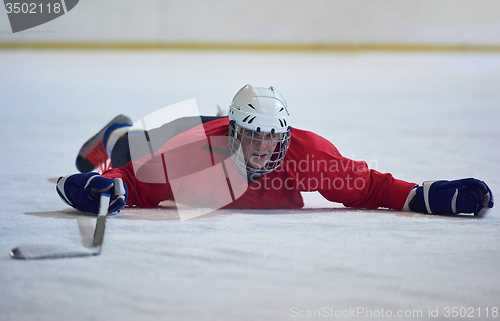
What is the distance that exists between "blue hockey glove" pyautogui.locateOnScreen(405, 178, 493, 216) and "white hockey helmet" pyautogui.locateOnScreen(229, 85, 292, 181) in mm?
579

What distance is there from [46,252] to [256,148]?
0.79 m

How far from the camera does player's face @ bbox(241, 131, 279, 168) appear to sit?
5.71 feet

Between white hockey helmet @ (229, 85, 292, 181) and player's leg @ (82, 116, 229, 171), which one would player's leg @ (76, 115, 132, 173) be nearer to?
player's leg @ (82, 116, 229, 171)

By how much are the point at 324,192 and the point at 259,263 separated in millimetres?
735

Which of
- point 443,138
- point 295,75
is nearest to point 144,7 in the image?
point 295,75

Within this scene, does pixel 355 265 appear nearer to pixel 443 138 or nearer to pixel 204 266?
pixel 204 266

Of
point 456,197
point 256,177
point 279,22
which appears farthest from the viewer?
point 279,22

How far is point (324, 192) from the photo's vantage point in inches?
76.5

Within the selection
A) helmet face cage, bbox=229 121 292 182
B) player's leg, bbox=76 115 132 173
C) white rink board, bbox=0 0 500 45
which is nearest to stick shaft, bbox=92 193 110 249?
helmet face cage, bbox=229 121 292 182

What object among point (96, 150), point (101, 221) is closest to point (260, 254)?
point (101, 221)

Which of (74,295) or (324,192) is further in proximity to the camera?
(324,192)

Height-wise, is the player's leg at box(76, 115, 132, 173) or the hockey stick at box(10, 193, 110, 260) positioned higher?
the player's leg at box(76, 115, 132, 173)

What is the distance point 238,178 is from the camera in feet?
6.27

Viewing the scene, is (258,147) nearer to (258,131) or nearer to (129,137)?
(258,131)
